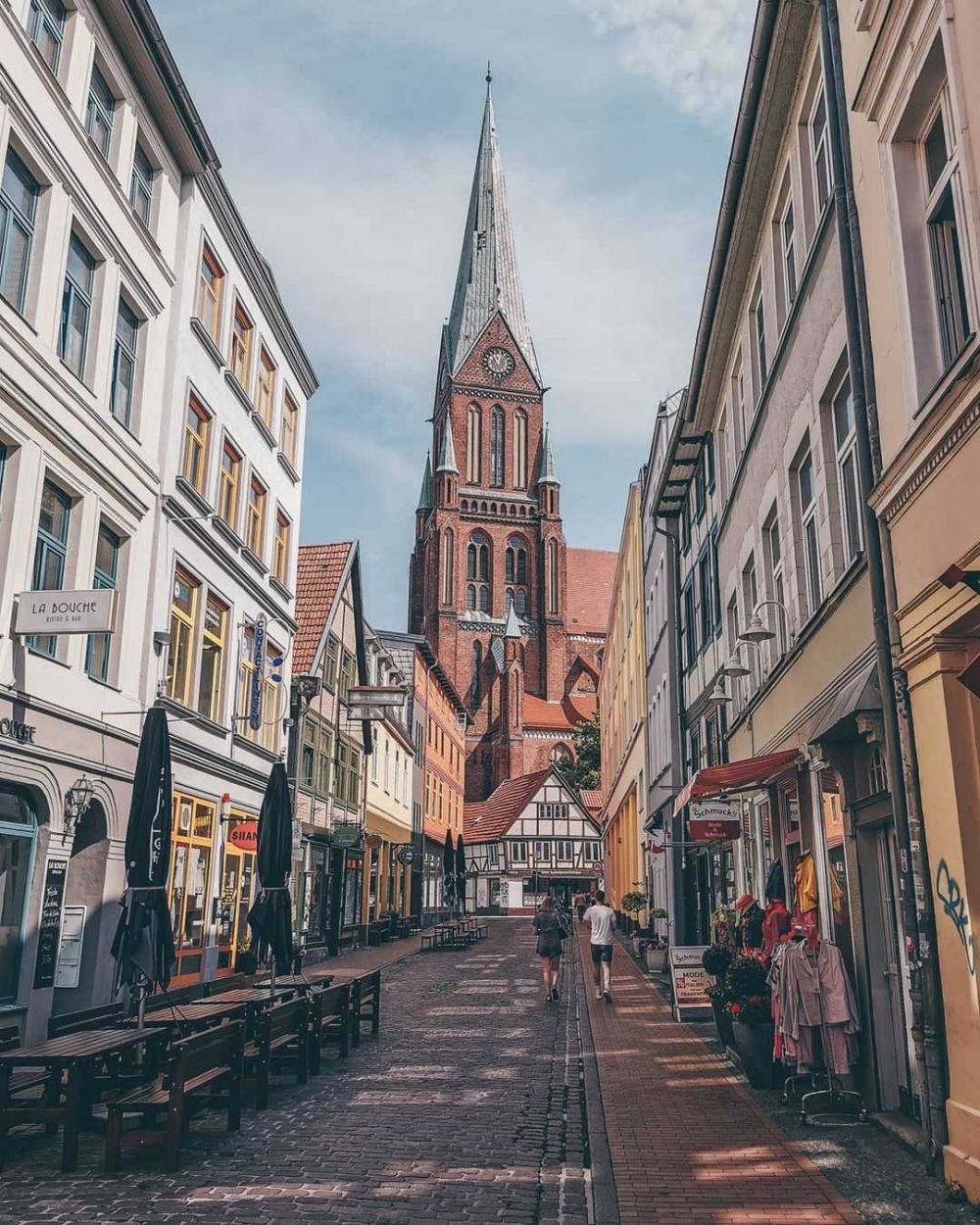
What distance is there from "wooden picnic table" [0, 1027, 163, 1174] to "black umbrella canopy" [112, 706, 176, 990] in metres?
1.26

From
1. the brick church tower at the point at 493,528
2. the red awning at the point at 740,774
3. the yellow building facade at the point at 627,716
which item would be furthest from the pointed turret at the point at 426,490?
the red awning at the point at 740,774

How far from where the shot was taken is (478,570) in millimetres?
93312

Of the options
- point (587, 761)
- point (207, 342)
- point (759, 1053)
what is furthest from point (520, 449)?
point (759, 1053)

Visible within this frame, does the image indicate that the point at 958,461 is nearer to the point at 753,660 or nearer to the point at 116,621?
the point at 753,660

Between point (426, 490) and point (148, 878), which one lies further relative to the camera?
point (426, 490)

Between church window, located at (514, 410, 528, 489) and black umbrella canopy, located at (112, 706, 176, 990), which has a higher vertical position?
church window, located at (514, 410, 528, 489)

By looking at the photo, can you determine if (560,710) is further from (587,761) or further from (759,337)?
(759,337)

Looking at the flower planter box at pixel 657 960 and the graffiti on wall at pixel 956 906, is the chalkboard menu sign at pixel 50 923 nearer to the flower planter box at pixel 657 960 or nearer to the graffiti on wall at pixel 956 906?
the graffiti on wall at pixel 956 906

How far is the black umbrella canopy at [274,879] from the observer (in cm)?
1354

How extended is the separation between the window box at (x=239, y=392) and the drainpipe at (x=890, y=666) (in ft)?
40.9

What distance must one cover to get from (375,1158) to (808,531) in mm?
7823

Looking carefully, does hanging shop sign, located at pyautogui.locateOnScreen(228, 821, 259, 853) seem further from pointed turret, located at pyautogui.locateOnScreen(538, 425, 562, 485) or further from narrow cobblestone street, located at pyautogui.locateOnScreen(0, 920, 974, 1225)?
pointed turret, located at pyautogui.locateOnScreen(538, 425, 562, 485)

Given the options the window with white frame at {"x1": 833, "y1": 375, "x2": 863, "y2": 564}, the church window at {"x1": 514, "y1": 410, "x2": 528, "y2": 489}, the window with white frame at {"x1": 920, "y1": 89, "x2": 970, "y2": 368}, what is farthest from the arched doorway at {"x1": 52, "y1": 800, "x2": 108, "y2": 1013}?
the church window at {"x1": 514, "y1": 410, "x2": 528, "y2": 489}

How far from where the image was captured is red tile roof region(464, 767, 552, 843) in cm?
7075
